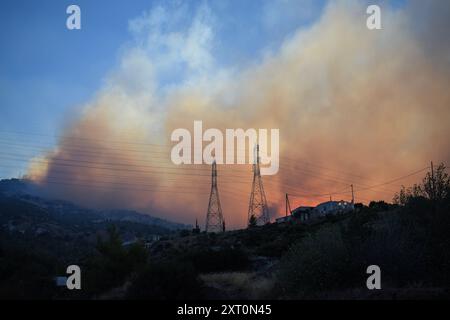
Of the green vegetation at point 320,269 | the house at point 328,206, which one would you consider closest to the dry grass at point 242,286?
the green vegetation at point 320,269

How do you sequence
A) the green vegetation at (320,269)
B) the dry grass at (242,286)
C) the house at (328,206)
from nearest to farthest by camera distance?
the green vegetation at (320,269)
the dry grass at (242,286)
the house at (328,206)

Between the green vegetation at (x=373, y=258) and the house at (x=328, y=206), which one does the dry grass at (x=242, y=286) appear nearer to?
the green vegetation at (x=373, y=258)

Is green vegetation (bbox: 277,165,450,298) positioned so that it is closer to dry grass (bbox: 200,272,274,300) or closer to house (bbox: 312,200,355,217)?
dry grass (bbox: 200,272,274,300)

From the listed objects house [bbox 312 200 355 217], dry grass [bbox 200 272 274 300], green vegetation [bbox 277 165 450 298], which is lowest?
dry grass [bbox 200 272 274 300]

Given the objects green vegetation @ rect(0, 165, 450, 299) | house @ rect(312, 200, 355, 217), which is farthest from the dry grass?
house @ rect(312, 200, 355, 217)

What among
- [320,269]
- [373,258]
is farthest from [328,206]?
[320,269]

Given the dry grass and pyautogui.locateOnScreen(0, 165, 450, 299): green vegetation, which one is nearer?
pyautogui.locateOnScreen(0, 165, 450, 299): green vegetation

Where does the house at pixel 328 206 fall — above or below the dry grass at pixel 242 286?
above

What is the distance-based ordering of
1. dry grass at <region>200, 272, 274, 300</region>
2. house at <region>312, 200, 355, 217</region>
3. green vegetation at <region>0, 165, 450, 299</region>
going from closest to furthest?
1. green vegetation at <region>0, 165, 450, 299</region>
2. dry grass at <region>200, 272, 274, 300</region>
3. house at <region>312, 200, 355, 217</region>

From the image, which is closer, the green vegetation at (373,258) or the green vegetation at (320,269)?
the green vegetation at (320,269)
